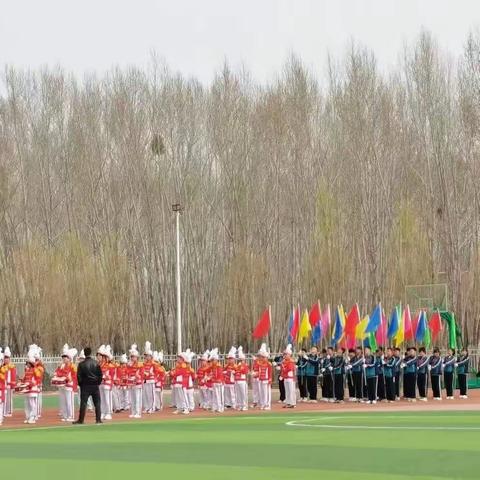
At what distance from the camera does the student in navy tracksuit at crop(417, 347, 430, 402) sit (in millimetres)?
37500

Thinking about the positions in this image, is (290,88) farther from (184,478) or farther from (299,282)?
(184,478)

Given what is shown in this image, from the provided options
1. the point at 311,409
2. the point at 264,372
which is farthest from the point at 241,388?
the point at 311,409

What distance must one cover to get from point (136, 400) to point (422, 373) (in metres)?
10.0

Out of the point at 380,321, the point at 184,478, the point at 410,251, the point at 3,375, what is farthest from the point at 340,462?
the point at 410,251

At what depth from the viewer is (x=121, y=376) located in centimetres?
3406

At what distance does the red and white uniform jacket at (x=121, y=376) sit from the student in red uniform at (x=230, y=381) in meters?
2.91

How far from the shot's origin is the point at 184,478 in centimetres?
1484

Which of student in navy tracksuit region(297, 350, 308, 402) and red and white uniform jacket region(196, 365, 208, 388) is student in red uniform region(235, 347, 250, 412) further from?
student in navy tracksuit region(297, 350, 308, 402)

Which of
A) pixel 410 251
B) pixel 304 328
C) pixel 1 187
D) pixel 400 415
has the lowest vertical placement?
pixel 400 415

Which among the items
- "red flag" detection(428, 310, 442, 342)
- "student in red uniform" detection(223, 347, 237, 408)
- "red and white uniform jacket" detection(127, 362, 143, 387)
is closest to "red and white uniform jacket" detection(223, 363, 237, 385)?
"student in red uniform" detection(223, 347, 237, 408)

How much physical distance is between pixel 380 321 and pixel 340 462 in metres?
25.4

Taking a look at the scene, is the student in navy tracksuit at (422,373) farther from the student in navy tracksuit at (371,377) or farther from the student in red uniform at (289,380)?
the student in red uniform at (289,380)

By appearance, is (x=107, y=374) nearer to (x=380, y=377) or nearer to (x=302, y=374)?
(x=302, y=374)

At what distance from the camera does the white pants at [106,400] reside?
31.6 m
